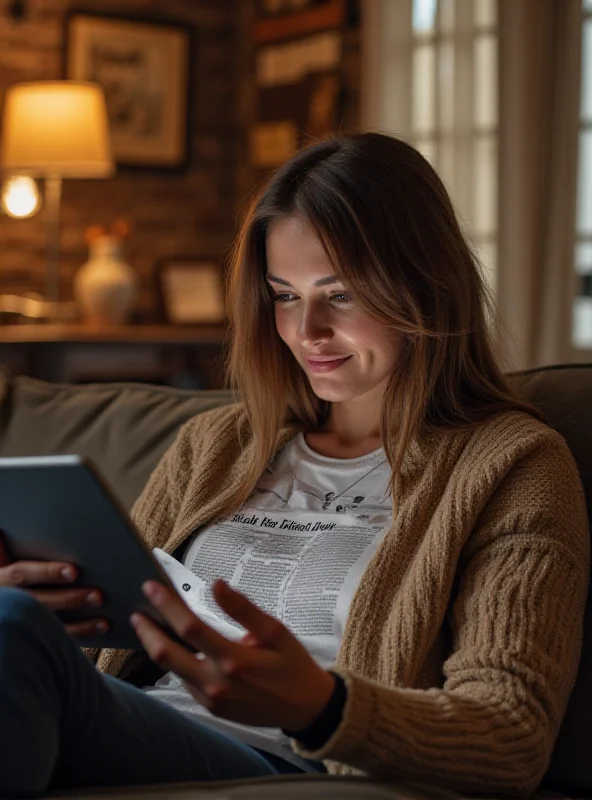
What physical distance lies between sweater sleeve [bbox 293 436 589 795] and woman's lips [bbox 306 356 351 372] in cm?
26

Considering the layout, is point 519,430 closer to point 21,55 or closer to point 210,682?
point 210,682

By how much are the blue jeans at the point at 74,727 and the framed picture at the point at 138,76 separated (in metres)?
3.78

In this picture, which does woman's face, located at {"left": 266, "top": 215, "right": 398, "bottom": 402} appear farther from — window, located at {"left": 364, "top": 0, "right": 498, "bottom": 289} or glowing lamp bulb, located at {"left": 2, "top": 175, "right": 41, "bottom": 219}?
glowing lamp bulb, located at {"left": 2, "top": 175, "right": 41, "bottom": 219}

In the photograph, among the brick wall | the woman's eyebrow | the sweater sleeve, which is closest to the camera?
the sweater sleeve

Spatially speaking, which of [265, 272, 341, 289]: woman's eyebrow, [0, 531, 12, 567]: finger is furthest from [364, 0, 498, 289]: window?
[0, 531, 12, 567]: finger

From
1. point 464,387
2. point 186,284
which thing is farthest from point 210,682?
point 186,284

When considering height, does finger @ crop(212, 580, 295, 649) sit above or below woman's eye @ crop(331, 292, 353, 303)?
below

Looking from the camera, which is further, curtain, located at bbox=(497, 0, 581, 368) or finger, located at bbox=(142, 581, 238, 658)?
curtain, located at bbox=(497, 0, 581, 368)

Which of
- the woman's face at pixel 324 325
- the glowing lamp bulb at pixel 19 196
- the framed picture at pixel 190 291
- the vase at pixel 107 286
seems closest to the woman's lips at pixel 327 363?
the woman's face at pixel 324 325

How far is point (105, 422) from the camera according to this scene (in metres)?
1.87

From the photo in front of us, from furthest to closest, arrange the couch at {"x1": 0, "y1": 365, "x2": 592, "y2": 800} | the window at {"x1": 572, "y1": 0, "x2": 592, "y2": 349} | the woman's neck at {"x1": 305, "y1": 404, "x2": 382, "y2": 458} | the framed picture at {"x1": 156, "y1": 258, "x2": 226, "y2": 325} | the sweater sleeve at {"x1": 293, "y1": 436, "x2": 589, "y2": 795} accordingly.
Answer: the framed picture at {"x1": 156, "y1": 258, "x2": 226, "y2": 325} → the window at {"x1": 572, "y1": 0, "x2": 592, "y2": 349} → the woman's neck at {"x1": 305, "y1": 404, "x2": 382, "y2": 458} → the couch at {"x1": 0, "y1": 365, "x2": 592, "y2": 800} → the sweater sleeve at {"x1": 293, "y1": 436, "x2": 589, "y2": 795}

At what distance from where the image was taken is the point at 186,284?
475 cm

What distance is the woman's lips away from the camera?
1.48 m

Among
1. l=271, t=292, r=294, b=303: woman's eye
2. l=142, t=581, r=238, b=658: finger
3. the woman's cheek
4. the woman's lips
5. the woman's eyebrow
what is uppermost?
the woman's eyebrow
